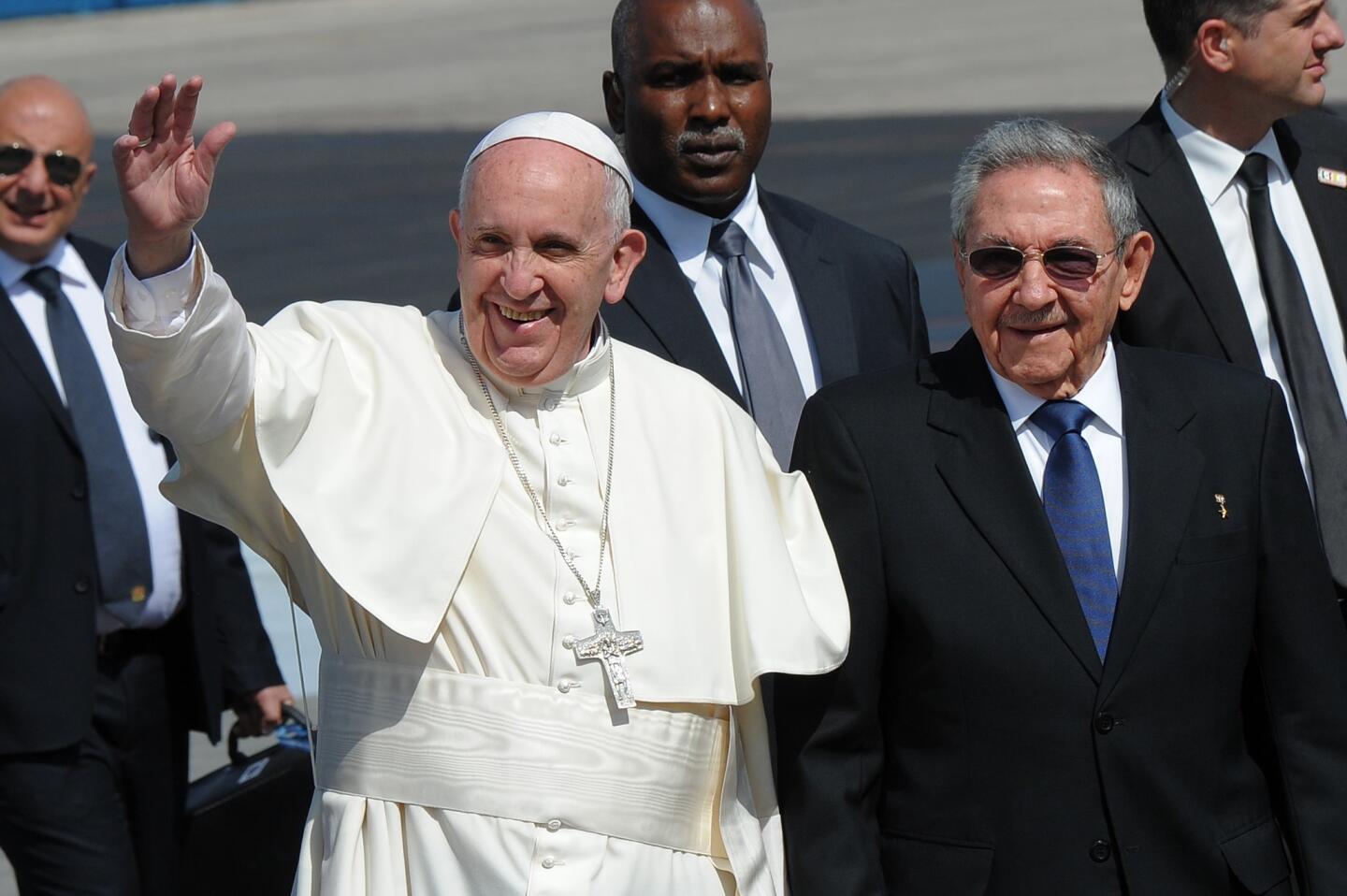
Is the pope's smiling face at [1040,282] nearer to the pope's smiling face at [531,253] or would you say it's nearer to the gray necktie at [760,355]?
the pope's smiling face at [531,253]

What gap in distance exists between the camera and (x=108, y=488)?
14.8 feet

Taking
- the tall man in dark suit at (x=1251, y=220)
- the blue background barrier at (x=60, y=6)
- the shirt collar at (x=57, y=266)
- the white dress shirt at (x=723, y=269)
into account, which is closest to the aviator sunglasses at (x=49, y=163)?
the shirt collar at (x=57, y=266)

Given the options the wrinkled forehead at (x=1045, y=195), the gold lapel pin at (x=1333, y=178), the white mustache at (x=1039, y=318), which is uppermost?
the gold lapel pin at (x=1333, y=178)

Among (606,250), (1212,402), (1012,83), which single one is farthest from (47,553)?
(1012,83)

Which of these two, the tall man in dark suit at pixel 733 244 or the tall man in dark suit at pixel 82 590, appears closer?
the tall man in dark suit at pixel 733 244

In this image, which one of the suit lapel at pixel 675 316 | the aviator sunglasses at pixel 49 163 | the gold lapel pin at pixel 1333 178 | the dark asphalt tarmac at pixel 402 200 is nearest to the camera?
the suit lapel at pixel 675 316

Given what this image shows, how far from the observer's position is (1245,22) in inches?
156

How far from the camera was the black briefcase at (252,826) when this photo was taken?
4.46 metres

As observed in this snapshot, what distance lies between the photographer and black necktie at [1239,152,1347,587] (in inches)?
153

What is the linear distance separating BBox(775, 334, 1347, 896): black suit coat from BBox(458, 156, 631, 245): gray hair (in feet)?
1.40

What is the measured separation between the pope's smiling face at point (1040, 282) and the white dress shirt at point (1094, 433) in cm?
4

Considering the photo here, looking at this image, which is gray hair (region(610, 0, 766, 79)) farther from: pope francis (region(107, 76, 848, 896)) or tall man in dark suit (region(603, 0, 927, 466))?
pope francis (region(107, 76, 848, 896))

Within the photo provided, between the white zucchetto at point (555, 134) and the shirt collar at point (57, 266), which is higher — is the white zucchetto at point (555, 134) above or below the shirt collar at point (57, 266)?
below

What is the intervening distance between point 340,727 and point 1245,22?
226 centimetres
